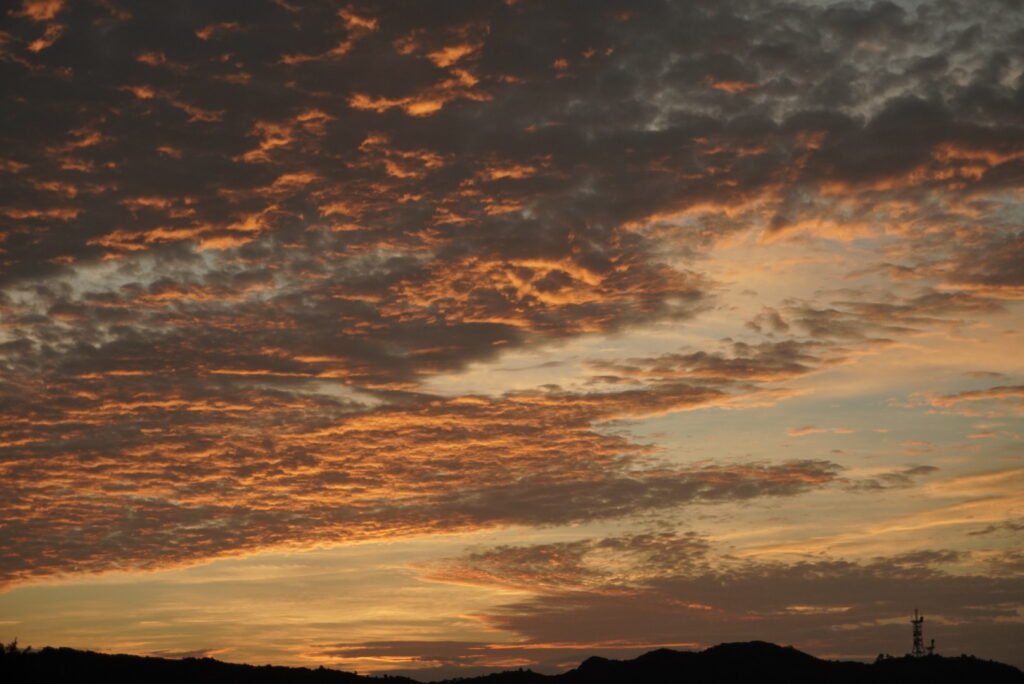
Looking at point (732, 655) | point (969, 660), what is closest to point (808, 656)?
point (732, 655)

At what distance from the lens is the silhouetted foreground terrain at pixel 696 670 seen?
68.3 meters

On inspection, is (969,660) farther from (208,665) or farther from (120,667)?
(120,667)

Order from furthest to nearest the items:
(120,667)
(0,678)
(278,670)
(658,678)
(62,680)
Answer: (658,678), (278,670), (120,667), (62,680), (0,678)

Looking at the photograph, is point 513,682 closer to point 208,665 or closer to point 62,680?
point 208,665

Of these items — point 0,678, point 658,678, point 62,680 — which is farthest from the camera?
point 658,678

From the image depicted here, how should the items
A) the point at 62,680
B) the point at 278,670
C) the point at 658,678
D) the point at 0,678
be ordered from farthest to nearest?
the point at 658,678 → the point at 278,670 → the point at 62,680 → the point at 0,678

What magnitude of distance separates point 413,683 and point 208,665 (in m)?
15.4

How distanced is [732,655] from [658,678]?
6773 mm

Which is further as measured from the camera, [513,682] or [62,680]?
[513,682]

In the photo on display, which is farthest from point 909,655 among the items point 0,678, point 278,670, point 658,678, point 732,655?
point 0,678

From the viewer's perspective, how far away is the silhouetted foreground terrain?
224 ft

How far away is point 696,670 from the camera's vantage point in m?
78.7

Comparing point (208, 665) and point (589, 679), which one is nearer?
point (208, 665)

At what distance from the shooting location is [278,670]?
72.3m
